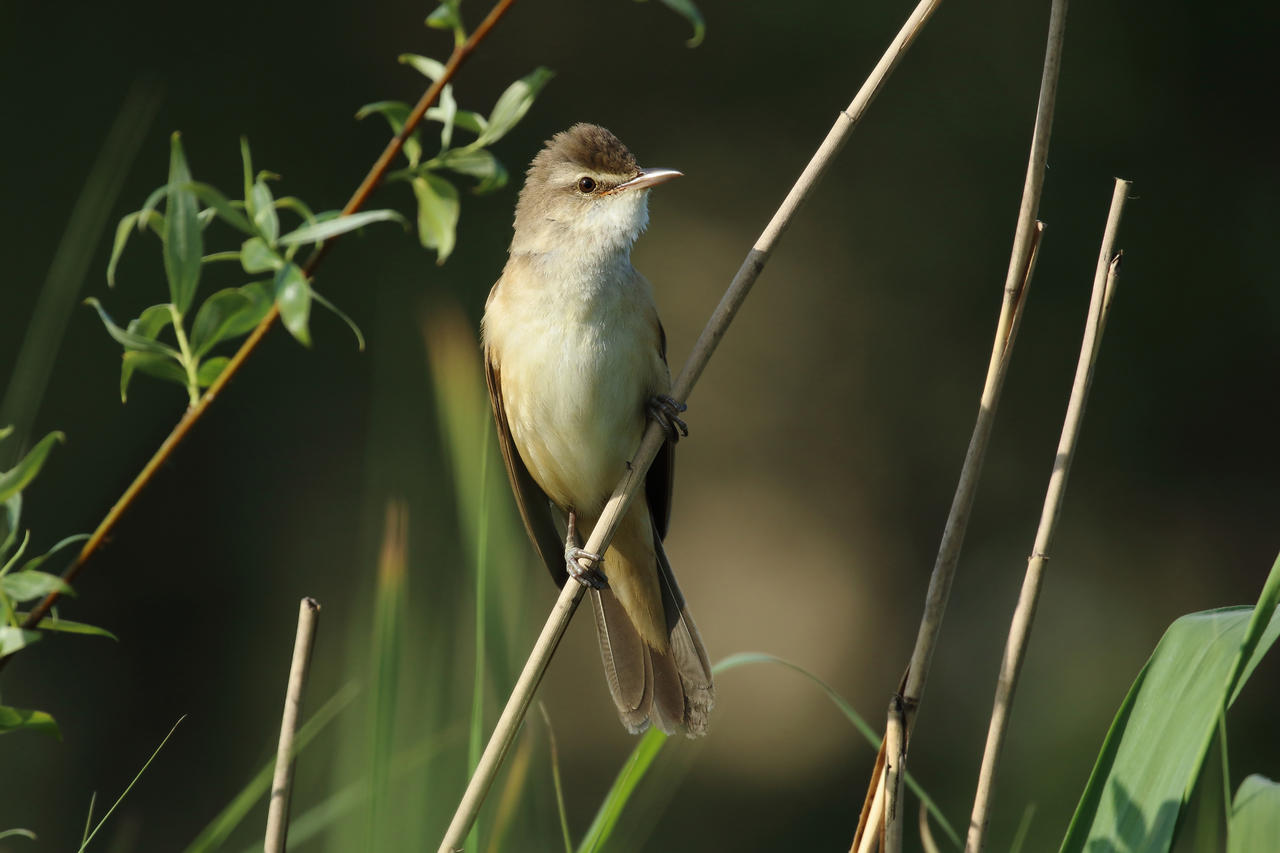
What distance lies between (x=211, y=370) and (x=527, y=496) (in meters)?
1.65

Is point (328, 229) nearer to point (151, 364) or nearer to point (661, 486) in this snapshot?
point (151, 364)

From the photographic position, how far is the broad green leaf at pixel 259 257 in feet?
2.85

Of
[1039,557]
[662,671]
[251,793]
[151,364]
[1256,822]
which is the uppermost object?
[151,364]

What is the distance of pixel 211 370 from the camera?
3.13ft

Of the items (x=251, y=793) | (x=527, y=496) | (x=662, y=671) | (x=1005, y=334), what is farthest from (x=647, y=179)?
(x=251, y=793)

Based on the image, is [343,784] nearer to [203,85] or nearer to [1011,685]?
[1011,685]

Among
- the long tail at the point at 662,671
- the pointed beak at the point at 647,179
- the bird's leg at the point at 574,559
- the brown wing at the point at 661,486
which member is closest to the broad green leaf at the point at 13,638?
the bird's leg at the point at 574,559

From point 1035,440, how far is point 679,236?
6.27 feet

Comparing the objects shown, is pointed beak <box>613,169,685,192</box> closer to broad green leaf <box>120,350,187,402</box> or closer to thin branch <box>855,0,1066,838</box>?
thin branch <box>855,0,1066,838</box>

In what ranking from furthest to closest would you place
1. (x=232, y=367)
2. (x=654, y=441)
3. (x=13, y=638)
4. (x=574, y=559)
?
1. (x=574, y=559)
2. (x=654, y=441)
3. (x=232, y=367)
4. (x=13, y=638)

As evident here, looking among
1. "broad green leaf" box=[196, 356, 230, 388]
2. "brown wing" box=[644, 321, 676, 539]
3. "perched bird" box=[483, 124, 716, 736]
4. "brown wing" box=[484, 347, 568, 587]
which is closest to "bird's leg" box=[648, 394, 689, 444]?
"perched bird" box=[483, 124, 716, 736]

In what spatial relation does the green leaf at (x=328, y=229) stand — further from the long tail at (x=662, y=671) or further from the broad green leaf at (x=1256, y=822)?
the long tail at (x=662, y=671)

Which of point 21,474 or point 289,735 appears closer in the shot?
point 21,474

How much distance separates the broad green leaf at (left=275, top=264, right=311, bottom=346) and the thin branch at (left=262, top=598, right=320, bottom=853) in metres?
0.30
